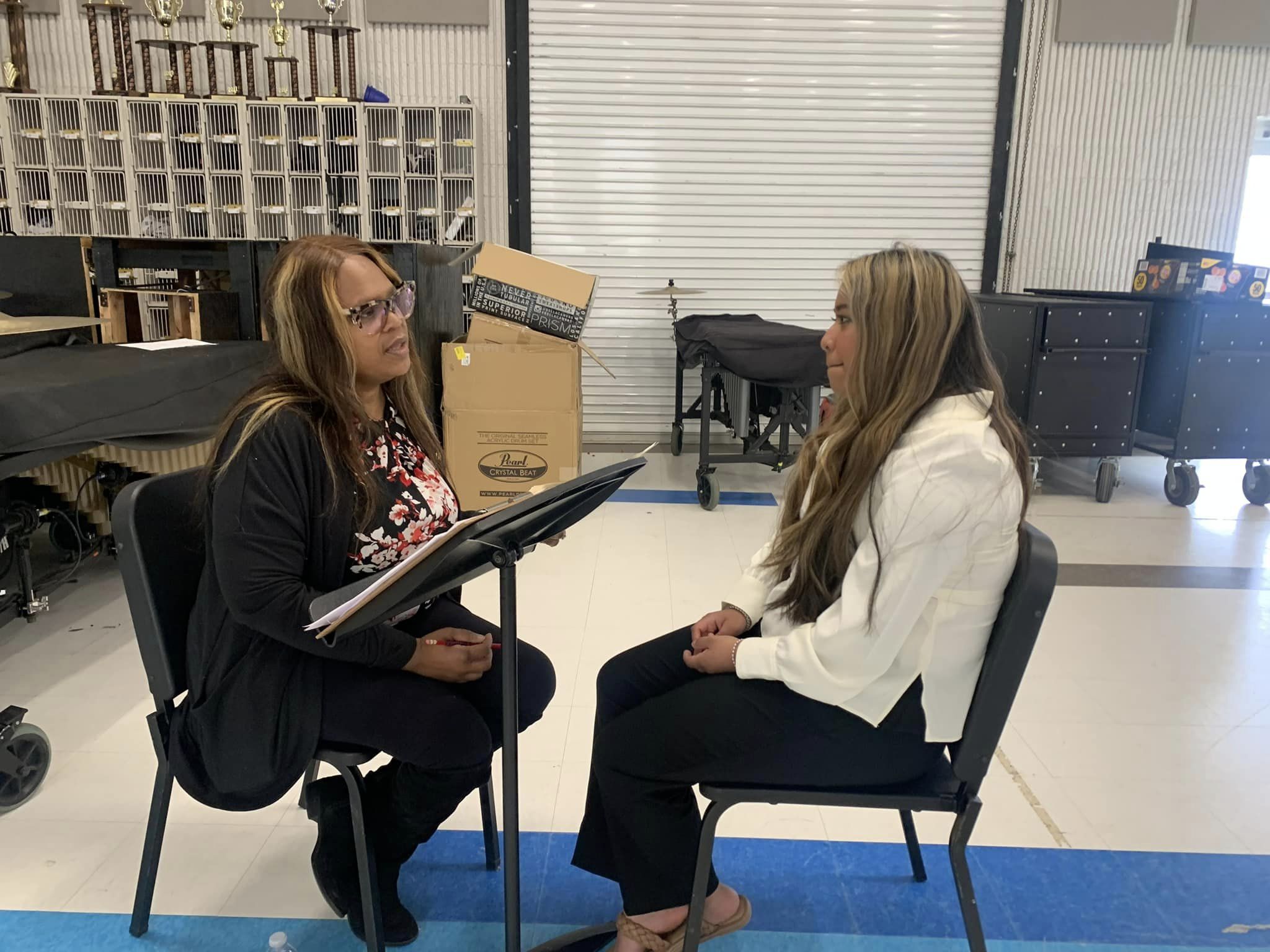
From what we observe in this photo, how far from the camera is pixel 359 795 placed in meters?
1.46

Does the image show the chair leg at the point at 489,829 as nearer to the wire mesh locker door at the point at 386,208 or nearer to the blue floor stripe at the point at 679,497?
the blue floor stripe at the point at 679,497

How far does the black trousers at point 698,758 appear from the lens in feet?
4.50

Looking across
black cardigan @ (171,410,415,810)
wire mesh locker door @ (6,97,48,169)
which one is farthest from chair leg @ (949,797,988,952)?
wire mesh locker door @ (6,97,48,169)

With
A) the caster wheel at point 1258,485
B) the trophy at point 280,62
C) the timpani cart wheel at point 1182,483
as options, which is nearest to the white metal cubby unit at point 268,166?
the trophy at point 280,62

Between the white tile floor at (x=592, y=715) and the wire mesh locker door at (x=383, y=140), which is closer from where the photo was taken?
the white tile floor at (x=592, y=715)

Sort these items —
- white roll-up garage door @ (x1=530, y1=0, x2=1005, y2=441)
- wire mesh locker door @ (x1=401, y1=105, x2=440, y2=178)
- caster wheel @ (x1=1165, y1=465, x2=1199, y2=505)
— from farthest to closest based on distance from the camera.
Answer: white roll-up garage door @ (x1=530, y1=0, x2=1005, y2=441) → wire mesh locker door @ (x1=401, y1=105, x2=440, y2=178) → caster wheel @ (x1=1165, y1=465, x2=1199, y2=505)

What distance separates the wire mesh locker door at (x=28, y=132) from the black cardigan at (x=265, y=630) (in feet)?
18.0

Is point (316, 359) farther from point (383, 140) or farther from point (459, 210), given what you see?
point (383, 140)

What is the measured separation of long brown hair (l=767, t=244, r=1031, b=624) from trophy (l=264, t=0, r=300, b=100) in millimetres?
5218

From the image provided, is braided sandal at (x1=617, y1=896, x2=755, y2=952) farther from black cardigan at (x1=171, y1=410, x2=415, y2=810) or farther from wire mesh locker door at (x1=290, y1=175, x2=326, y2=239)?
wire mesh locker door at (x1=290, y1=175, x2=326, y2=239)

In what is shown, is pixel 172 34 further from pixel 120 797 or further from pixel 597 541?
pixel 120 797

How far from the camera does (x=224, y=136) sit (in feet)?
17.7

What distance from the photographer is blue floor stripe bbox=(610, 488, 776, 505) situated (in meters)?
4.83

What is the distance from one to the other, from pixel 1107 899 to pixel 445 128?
541cm
